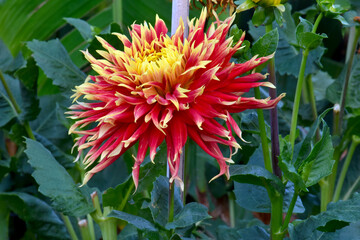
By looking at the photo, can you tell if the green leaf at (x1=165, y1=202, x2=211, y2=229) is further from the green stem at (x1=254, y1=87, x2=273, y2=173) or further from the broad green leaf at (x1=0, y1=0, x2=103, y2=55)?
the broad green leaf at (x1=0, y1=0, x2=103, y2=55)

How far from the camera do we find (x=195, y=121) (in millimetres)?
401

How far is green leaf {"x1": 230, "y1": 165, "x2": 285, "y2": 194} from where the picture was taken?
0.48 metres

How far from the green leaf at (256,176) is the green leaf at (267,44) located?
0.36 ft

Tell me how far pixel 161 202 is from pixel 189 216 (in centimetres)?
5

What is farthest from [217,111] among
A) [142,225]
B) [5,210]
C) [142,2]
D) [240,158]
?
[142,2]

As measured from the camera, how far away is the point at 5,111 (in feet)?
2.42

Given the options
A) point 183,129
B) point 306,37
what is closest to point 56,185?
point 183,129

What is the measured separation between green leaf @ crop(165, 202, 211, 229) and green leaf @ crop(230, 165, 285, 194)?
0.15 ft

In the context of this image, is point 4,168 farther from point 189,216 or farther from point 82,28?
point 189,216

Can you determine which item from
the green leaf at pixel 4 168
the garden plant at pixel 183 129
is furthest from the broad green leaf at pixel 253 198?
the green leaf at pixel 4 168

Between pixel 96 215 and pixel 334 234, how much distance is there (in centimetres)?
27

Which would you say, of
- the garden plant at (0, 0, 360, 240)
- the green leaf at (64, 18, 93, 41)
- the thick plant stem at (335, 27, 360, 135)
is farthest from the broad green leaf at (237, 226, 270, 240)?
the green leaf at (64, 18, 93, 41)

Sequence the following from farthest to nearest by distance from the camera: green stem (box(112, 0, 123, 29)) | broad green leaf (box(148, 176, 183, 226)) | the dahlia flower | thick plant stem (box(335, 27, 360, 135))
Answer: green stem (box(112, 0, 123, 29))
thick plant stem (box(335, 27, 360, 135))
broad green leaf (box(148, 176, 183, 226))
the dahlia flower

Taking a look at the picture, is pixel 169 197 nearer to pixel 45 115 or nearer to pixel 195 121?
pixel 195 121
